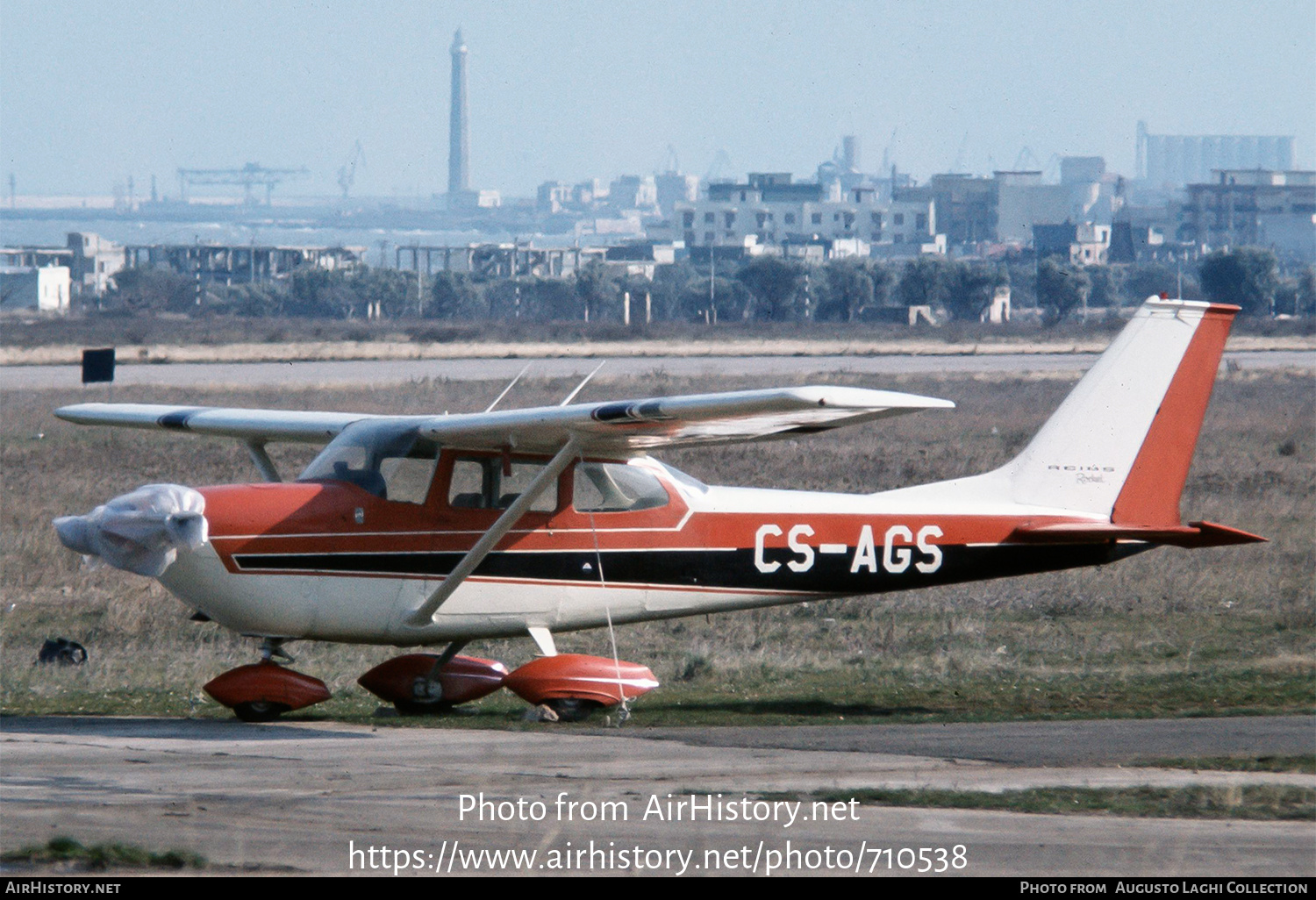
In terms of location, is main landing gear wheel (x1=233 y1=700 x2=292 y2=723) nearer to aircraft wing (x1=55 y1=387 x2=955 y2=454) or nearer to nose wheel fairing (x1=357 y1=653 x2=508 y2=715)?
nose wheel fairing (x1=357 y1=653 x2=508 y2=715)

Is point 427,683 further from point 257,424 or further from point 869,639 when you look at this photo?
point 869,639

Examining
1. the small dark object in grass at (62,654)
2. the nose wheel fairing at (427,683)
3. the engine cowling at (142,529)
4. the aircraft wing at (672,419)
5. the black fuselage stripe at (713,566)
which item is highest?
the aircraft wing at (672,419)

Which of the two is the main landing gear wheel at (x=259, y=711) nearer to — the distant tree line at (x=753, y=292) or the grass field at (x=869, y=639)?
the grass field at (x=869, y=639)

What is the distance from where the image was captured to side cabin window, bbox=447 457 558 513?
10.6m

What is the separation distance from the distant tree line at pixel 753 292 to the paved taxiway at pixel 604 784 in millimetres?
82205

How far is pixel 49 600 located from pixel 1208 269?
297ft

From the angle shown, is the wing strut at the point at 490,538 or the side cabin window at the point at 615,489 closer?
the wing strut at the point at 490,538

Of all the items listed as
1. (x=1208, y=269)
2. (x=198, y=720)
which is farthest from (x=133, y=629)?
(x=1208, y=269)

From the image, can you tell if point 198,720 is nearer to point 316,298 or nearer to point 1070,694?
Answer: point 1070,694

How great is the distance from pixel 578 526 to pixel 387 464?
1.43 metres

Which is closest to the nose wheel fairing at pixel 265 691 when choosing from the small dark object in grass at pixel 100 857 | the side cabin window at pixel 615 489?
the side cabin window at pixel 615 489

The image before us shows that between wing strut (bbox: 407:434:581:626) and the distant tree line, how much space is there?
3215 inches

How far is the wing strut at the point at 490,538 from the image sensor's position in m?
10.2

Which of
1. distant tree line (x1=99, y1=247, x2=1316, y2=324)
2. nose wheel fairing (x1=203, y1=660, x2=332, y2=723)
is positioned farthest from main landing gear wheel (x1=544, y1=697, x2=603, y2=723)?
distant tree line (x1=99, y1=247, x2=1316, y2=324)
